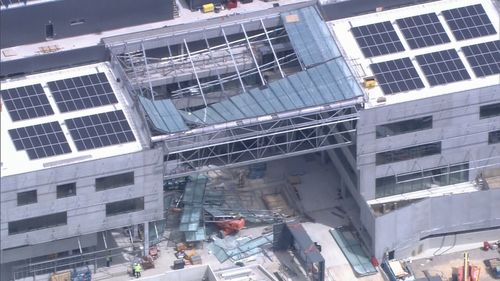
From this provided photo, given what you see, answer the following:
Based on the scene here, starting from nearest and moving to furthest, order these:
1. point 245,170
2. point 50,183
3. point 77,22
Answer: point 50,183, point 77,22, point 245,170

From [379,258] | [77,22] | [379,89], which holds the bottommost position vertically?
[379,258]

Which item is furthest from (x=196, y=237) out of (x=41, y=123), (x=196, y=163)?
(x=41, y=123)

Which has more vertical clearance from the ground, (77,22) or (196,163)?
(77,22)

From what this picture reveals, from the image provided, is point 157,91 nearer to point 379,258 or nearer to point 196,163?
point 196,163

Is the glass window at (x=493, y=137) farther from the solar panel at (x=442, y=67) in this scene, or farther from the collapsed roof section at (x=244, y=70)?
the collapsed roof section at (x=244, y=70)

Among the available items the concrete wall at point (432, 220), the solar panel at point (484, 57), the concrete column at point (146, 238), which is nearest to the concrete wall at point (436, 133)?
the solar panel at point (484, 57)

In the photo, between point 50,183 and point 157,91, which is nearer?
point 50,183

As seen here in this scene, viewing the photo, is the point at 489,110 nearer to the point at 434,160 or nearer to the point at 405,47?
the point at 434,160
